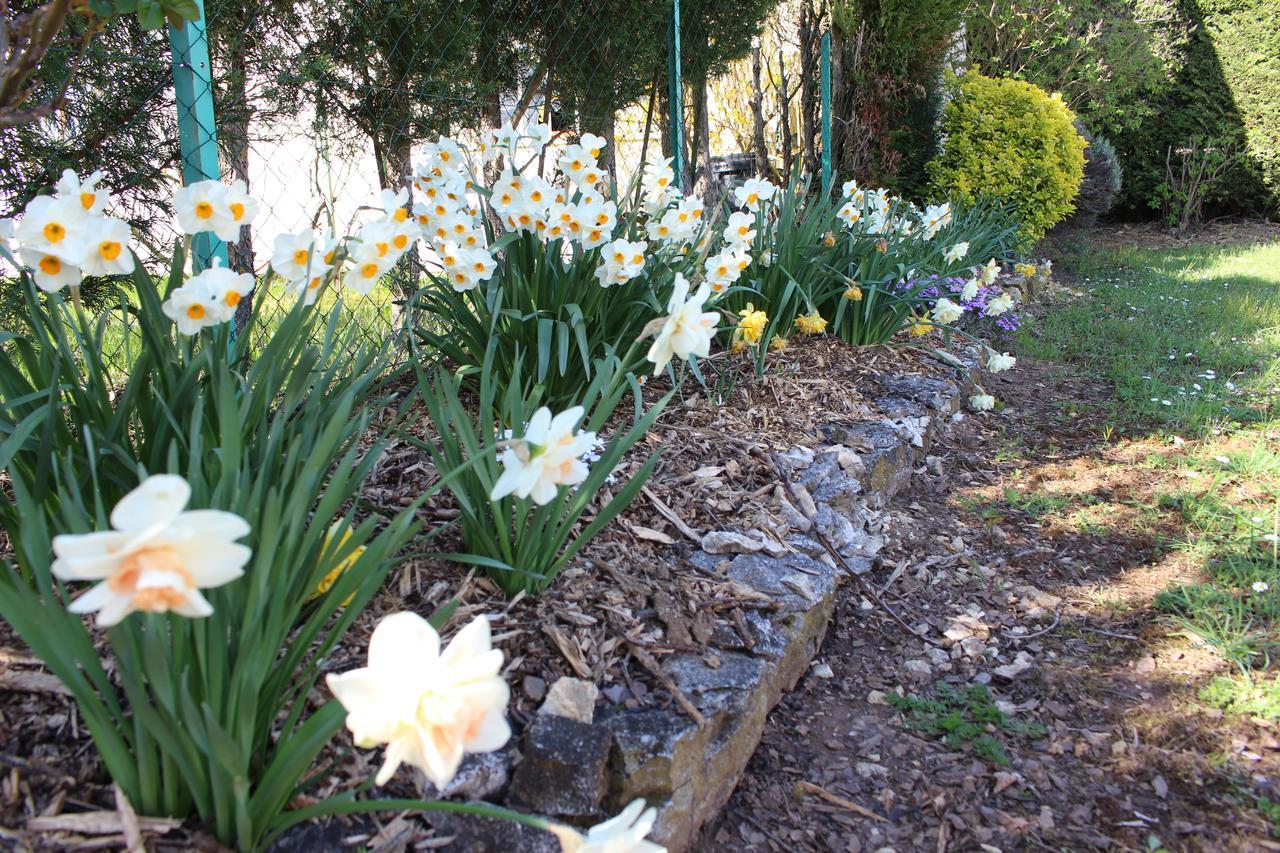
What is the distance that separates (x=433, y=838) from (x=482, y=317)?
164 cm

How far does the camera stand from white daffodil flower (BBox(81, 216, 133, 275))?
1.46m

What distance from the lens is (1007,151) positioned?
7328 mm

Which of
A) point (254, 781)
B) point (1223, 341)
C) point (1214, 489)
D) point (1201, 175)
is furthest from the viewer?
point (1201, 175)

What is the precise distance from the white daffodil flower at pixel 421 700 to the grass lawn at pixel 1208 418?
176 cm

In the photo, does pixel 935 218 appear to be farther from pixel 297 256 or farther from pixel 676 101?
pixel 297 256

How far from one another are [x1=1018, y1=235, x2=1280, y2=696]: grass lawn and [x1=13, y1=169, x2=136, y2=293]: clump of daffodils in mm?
2384

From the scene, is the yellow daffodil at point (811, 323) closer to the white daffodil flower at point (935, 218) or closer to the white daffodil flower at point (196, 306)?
the white daffodil flower at point (935, 218)

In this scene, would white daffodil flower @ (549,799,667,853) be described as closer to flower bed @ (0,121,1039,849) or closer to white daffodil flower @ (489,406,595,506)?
flower bed @ (0,121,1039,849)

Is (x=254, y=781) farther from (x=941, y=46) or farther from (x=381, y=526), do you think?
(x=941, y=46)

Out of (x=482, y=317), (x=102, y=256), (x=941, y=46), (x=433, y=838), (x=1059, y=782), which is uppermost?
(x=941, y=46)

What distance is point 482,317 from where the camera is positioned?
2.62 meters

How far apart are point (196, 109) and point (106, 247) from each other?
1.34m

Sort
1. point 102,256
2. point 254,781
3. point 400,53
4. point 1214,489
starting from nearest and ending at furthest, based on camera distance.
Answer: point 254,781
point 102,256
point 1214,489
point 400,53

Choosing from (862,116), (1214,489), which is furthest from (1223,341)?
(862,116)
